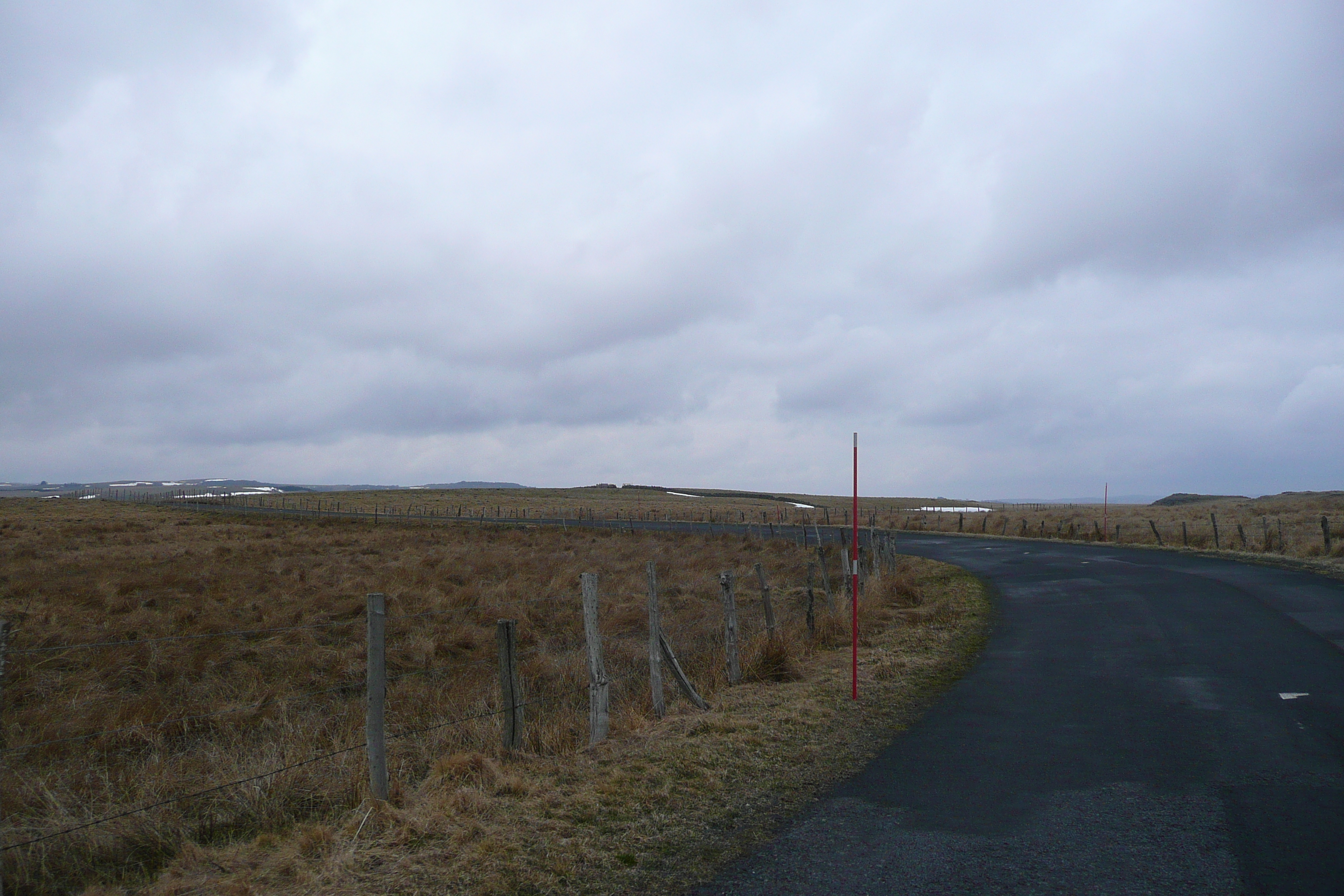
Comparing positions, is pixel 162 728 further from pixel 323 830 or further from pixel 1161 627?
pixel 1161 627

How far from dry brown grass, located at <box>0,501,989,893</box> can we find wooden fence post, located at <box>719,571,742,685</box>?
24 centimetres

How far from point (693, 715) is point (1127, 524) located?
4604cm

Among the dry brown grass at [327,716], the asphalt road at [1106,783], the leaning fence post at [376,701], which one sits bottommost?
the dry brown grass at [327,716]

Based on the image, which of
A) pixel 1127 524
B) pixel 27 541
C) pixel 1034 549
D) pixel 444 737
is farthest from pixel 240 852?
pixel 1127 524

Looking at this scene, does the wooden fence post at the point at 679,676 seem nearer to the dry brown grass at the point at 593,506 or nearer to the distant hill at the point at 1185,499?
the dry brown grass at the point at 593,506

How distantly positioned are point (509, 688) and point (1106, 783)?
16.0 ft

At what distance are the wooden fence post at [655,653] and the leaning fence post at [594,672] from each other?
0.91 m

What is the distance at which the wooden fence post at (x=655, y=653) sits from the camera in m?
8.90

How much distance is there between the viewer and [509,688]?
293 inches

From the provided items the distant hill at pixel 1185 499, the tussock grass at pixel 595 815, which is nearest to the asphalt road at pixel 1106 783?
the tussock grass at pixel 595 815

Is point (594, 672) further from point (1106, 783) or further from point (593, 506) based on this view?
point (593, 506)

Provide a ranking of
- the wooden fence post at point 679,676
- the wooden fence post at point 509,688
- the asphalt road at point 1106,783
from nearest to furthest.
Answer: the asphalt road at point 1106,783 < the wooden fence post at point 509,688 < the wooden fence post at point 679,676

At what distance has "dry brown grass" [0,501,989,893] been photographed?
208 inches

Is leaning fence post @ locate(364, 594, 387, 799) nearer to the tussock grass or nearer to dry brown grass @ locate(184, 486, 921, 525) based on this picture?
the tussock grass
